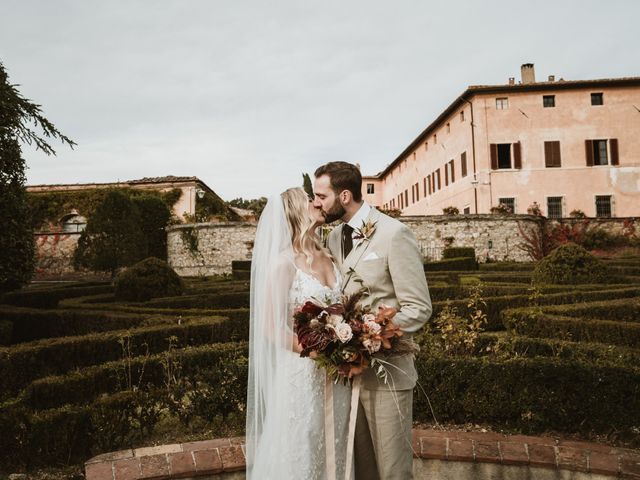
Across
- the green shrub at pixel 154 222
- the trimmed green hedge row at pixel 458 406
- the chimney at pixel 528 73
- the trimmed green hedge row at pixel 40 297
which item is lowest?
the trimmed green hedge row at pixel 458 406

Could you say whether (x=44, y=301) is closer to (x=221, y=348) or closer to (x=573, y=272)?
(x=221, y=348)

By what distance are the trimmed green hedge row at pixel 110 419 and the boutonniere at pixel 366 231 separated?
2053 millimetres

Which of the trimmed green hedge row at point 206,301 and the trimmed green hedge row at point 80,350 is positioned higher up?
the trimmed green hedge row at point 206,301

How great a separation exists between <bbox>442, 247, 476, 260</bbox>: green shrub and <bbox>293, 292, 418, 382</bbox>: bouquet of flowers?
20271 millimetres

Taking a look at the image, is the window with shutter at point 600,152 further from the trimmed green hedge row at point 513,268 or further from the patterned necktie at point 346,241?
the patterned necktie at point 346,241

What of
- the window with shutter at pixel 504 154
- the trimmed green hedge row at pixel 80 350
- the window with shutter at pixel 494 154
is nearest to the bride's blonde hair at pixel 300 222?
the trimmed green hedge row at pixel 80 350

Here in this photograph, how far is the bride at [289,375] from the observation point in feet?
9.51

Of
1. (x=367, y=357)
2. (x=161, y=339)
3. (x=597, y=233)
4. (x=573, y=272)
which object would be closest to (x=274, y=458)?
(x=367, y=357)

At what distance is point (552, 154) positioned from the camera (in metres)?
28.8

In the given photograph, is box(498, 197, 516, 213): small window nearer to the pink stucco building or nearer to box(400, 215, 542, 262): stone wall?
the pink stucco building

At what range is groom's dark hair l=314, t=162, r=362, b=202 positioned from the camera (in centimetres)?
298

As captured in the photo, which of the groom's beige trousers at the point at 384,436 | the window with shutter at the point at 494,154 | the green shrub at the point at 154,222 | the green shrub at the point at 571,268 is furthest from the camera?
the window with shutter at the point at 494,154

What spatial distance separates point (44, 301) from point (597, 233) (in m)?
23.6

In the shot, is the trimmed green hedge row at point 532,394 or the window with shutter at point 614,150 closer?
the trimmed green hedge row at point 532,394
